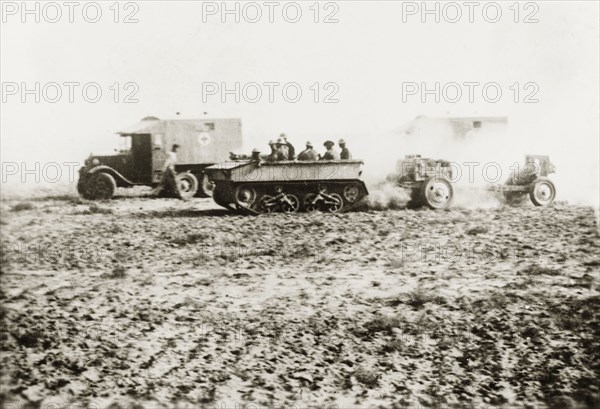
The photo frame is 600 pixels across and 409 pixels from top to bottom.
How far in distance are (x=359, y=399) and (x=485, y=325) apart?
7.15 feet

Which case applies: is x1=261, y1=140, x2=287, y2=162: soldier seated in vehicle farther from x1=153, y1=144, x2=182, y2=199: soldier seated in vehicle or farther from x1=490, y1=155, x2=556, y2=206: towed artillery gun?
x1=490, y1=155, x2=556, y2=206: towed artillery gun

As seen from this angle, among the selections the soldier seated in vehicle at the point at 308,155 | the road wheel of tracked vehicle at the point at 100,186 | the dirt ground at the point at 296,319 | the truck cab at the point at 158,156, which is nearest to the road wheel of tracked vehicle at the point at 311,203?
the soldier seated in vehicle at the point at 308,155

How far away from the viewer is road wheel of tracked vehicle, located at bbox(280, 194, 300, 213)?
13430 mm

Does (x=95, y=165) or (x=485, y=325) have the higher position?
(x=95, y=165)

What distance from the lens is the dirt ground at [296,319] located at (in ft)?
20.8

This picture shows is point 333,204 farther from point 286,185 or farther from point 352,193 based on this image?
point 286,185

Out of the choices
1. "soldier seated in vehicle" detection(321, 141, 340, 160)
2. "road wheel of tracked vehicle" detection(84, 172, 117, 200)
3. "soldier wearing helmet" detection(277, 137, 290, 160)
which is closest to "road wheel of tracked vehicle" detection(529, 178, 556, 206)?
"soldier seated in vehicle" detection(321, 141, 340, 160)

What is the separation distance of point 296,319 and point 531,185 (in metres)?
9.70

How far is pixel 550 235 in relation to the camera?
36.2 feet

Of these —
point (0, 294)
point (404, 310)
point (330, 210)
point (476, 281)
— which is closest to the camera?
point (0, 294)

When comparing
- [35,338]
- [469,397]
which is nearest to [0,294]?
[35,338]

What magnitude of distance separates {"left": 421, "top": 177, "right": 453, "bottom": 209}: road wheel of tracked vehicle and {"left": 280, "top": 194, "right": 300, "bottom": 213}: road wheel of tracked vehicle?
10.0ft

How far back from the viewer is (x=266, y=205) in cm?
1341

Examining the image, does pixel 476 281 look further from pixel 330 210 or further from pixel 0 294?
pixel 0 294
